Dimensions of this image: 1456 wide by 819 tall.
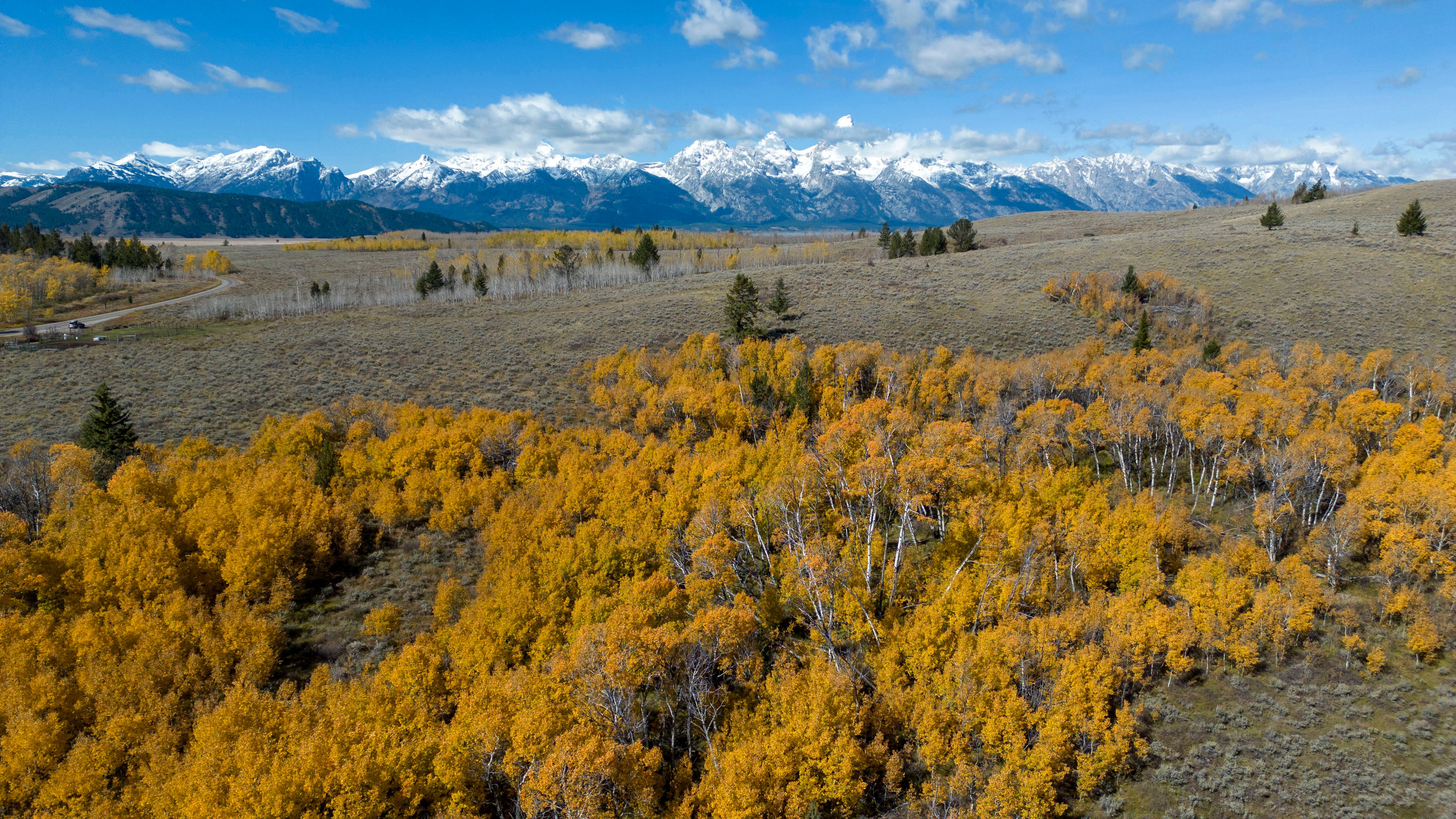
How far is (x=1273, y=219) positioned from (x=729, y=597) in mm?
120533

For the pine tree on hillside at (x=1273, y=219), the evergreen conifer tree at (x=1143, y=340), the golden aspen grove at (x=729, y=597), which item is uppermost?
the pine tree on hillside at (x=1273, y=219)

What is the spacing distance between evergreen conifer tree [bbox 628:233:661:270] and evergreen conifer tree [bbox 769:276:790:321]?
48332mm

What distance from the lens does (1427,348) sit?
59.1 metres

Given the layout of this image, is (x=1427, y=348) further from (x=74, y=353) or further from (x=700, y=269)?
(x=74, y=353)

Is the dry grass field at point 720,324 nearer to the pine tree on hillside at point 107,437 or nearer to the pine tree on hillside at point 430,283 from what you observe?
the pine tree on hillside at point 107,437

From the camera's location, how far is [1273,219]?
4126 inches

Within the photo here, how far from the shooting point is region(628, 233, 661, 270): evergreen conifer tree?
135 meters

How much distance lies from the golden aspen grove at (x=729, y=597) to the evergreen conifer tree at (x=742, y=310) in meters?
24.7

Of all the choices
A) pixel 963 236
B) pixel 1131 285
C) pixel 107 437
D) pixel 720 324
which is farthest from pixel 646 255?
pixel 107 437

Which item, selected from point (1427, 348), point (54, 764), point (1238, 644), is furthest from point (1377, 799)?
point (54, 764)

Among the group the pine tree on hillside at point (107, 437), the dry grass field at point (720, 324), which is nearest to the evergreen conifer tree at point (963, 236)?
the dry grass field at point (720, 324)

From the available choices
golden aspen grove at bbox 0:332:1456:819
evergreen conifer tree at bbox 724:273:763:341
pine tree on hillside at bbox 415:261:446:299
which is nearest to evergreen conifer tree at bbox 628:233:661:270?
pine tree on hillside at bbox 415:261:446:299

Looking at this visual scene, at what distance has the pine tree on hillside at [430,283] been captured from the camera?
12150 cm

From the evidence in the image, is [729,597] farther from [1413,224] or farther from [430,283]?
[1413,224]
